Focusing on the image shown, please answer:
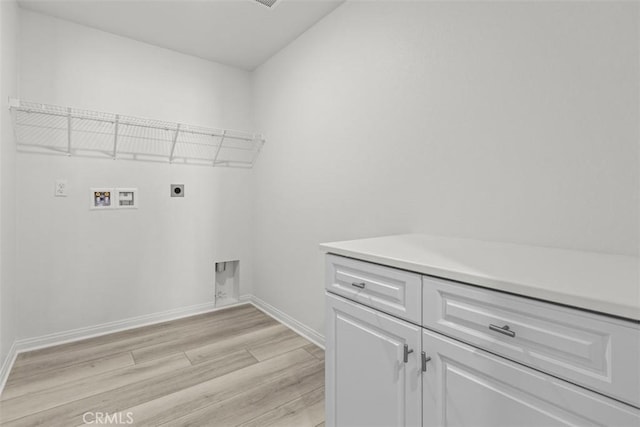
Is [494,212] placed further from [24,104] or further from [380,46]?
[24,104]

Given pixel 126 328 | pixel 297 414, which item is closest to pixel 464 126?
pixel 297 414

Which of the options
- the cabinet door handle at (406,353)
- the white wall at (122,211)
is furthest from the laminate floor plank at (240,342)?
the cabinet door handle at (406,353)

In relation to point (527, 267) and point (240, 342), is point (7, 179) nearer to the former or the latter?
point (240, 342)

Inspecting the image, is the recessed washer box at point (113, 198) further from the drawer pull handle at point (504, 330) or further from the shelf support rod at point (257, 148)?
the drawer pull handle at point (504, 330)

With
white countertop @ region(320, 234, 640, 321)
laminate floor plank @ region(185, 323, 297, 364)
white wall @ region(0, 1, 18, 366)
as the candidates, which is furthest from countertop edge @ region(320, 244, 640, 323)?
white wall @ region(0, 1, 18, 366)

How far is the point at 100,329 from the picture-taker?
242cm

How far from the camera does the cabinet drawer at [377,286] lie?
97cm

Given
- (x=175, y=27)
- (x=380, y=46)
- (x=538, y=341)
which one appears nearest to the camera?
(x=538, y=341)

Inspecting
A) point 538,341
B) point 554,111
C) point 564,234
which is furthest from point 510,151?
point 538,341

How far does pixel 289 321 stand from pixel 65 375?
1474 millimetres

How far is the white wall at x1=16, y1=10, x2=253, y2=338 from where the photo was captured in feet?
7.12

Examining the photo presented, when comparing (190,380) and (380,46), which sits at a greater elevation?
(380,46)

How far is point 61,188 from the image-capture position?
224 cm

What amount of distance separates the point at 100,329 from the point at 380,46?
2859 mm
